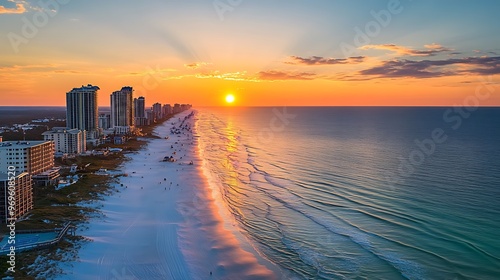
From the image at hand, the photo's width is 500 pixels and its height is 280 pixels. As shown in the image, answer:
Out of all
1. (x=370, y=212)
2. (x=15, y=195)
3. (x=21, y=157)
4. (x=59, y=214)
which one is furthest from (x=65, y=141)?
(x=370, y=212)

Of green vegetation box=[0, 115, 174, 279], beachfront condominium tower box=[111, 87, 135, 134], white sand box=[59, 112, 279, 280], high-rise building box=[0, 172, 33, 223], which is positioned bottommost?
white sand box=[59, 112, 279, 280]

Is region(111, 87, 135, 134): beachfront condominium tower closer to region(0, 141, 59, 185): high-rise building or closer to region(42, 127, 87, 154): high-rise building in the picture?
region(42, 127, 87, 154): high-rise building

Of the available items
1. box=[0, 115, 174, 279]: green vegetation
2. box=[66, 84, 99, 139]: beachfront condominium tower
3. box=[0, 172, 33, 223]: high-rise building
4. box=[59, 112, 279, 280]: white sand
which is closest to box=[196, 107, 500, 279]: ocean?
box=[59, 112, 279, 280]: white sand

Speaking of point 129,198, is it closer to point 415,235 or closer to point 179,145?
point 415,235

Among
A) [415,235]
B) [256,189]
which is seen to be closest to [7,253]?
[256,189]

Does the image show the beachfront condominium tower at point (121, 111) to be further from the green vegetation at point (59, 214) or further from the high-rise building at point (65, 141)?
the green vegetation at point (59, 214)
